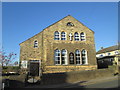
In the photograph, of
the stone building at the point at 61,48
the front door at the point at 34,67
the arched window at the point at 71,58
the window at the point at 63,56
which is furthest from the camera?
the arched window at the point at 71,58

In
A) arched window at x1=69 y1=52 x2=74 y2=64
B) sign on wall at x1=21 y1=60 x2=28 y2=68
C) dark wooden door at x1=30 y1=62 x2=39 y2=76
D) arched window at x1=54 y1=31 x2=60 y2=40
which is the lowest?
dark wooden door at x1=30 y1=62 x2=39 y2=76

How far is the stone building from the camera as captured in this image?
2422 cm

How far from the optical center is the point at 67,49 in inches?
982

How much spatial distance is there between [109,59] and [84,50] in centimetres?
1584

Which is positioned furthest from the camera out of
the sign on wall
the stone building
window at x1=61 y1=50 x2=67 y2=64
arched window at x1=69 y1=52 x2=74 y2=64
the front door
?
arched window at x1=69 y1=52 x2=74 y2=64

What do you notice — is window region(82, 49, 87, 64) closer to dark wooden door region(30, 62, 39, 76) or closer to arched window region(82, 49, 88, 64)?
arched window region(82, 49, 88, 64)

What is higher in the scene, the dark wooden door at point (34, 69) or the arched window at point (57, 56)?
the arched window at point (57, 56)

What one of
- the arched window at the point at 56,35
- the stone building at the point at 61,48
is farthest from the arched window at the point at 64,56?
the arched window at the point at 56,35

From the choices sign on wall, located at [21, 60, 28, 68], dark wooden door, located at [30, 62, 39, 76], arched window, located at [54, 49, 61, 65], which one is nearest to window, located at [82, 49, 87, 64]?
arched window, located at [54, 49, 61, 65]

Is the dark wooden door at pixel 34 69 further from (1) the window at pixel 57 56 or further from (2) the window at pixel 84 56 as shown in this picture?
(2) the window at pixel 84 56

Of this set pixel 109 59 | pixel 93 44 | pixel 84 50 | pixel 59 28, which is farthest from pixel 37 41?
pixel 109 59

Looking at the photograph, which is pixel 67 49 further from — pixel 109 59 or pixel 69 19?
pixel 109 59

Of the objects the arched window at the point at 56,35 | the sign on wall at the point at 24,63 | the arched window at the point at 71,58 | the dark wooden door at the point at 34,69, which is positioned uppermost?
the arched window at the point at 56,35

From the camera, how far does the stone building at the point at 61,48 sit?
24219 millimetres
